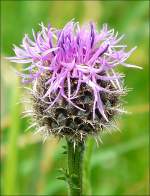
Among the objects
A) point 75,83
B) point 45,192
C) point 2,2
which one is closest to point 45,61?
point 75,83

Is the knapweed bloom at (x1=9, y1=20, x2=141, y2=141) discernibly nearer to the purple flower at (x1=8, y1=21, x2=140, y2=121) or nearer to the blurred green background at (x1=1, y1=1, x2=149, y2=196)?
the purple flower at (x1=8, y1=21, x2=140, y2=121)

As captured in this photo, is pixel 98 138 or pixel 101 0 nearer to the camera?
pixel 98 138

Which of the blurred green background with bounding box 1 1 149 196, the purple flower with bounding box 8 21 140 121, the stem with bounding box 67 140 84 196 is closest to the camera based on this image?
the purple flower with bounding box 8 21 140 121

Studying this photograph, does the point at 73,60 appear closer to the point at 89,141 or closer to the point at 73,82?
the point at 73,82

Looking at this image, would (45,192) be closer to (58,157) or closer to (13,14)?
(58,157)

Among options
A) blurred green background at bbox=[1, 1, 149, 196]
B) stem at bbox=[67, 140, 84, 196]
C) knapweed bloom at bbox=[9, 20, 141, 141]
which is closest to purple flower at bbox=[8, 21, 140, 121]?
knapweed bloom at bbox=[9, 20, 141, 141]

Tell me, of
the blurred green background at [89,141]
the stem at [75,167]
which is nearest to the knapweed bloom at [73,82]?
the stem at [75,167]
